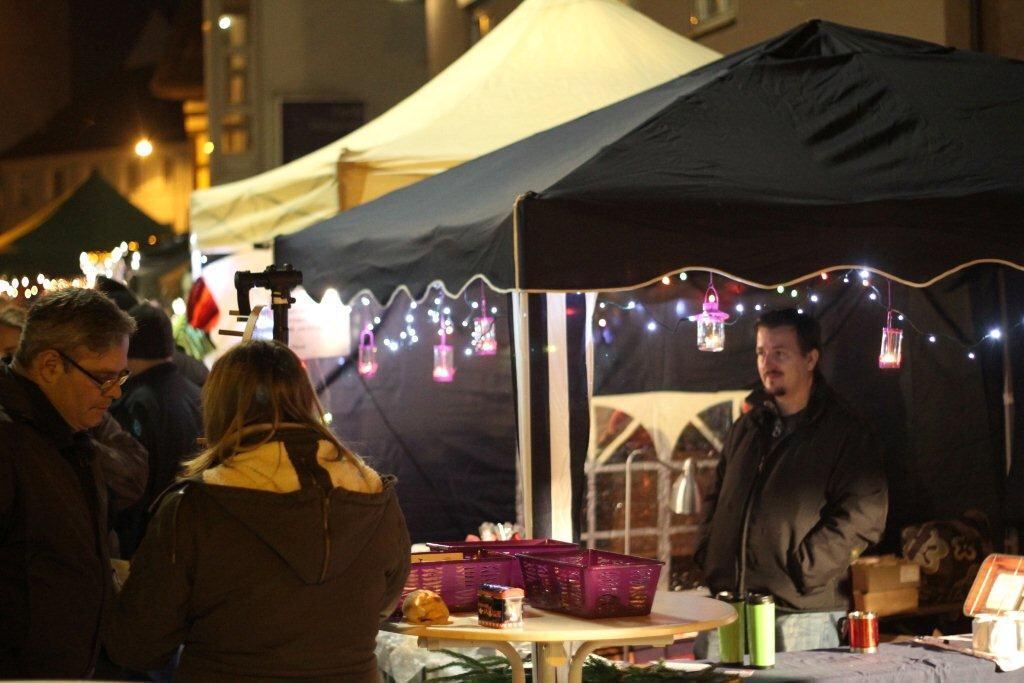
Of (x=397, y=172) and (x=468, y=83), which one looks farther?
(x=468, y=83)

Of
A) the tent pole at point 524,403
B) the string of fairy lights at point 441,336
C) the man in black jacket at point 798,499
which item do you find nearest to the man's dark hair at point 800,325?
the man in black jacket at point 798,499

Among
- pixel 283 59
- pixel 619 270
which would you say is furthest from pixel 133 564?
pixel 283 59

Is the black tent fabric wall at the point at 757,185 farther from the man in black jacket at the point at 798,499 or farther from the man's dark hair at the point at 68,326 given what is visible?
the man's dark hair at the point at 68,326

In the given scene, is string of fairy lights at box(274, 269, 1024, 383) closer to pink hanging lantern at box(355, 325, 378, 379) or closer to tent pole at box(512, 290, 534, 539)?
pink hanging lantern at box(355, 325, 378, 379)

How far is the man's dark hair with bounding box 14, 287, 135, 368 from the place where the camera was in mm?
3627

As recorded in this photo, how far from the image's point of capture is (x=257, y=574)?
127 inches

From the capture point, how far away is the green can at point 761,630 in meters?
5.46

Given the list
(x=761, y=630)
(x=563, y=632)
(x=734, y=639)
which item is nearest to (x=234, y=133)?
(x=734, y=639)

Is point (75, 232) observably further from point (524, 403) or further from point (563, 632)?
point (563, 632)

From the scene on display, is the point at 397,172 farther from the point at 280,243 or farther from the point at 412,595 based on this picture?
the point at 412,595

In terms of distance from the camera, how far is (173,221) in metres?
50.2

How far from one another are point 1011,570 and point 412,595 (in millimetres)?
2678

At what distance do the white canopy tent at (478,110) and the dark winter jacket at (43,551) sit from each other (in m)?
4.65

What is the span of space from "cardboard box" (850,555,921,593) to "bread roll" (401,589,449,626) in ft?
9.25
